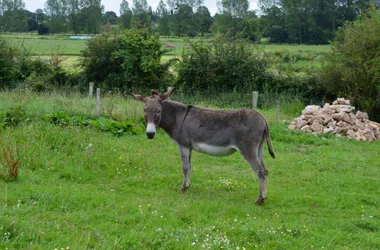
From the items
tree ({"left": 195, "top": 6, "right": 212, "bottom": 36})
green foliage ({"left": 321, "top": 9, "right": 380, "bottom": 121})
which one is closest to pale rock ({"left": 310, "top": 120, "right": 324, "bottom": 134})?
green foliage ({"left": 321, "top": 9, "right": 380, "bottom": 121})

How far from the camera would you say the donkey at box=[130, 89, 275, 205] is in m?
7.35

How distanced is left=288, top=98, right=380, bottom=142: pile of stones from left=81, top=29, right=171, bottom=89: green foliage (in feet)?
35.8

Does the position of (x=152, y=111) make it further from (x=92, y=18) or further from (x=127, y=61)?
(x=92, y=18)

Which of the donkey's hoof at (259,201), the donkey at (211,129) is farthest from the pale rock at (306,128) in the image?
the donkey's hoof at (259,201)

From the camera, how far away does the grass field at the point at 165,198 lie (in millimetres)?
5383

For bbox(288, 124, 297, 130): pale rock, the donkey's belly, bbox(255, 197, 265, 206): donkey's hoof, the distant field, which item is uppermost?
the distant field

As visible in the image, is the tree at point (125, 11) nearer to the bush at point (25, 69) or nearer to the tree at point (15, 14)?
the tree at point (15, 14)

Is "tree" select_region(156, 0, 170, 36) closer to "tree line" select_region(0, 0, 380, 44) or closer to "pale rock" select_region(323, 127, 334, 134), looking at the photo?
"tree line" select_region(0, 0, 380, 44)

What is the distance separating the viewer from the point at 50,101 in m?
15.6

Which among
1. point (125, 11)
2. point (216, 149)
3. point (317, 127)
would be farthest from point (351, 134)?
point (125, 11)

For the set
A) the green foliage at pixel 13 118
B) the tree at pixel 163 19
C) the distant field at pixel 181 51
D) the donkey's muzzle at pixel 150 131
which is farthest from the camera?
the tree at pixel 163 19

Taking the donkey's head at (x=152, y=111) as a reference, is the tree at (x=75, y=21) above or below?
above

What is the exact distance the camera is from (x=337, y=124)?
15359 millimetres

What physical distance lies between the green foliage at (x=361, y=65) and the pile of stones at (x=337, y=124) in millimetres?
2758
